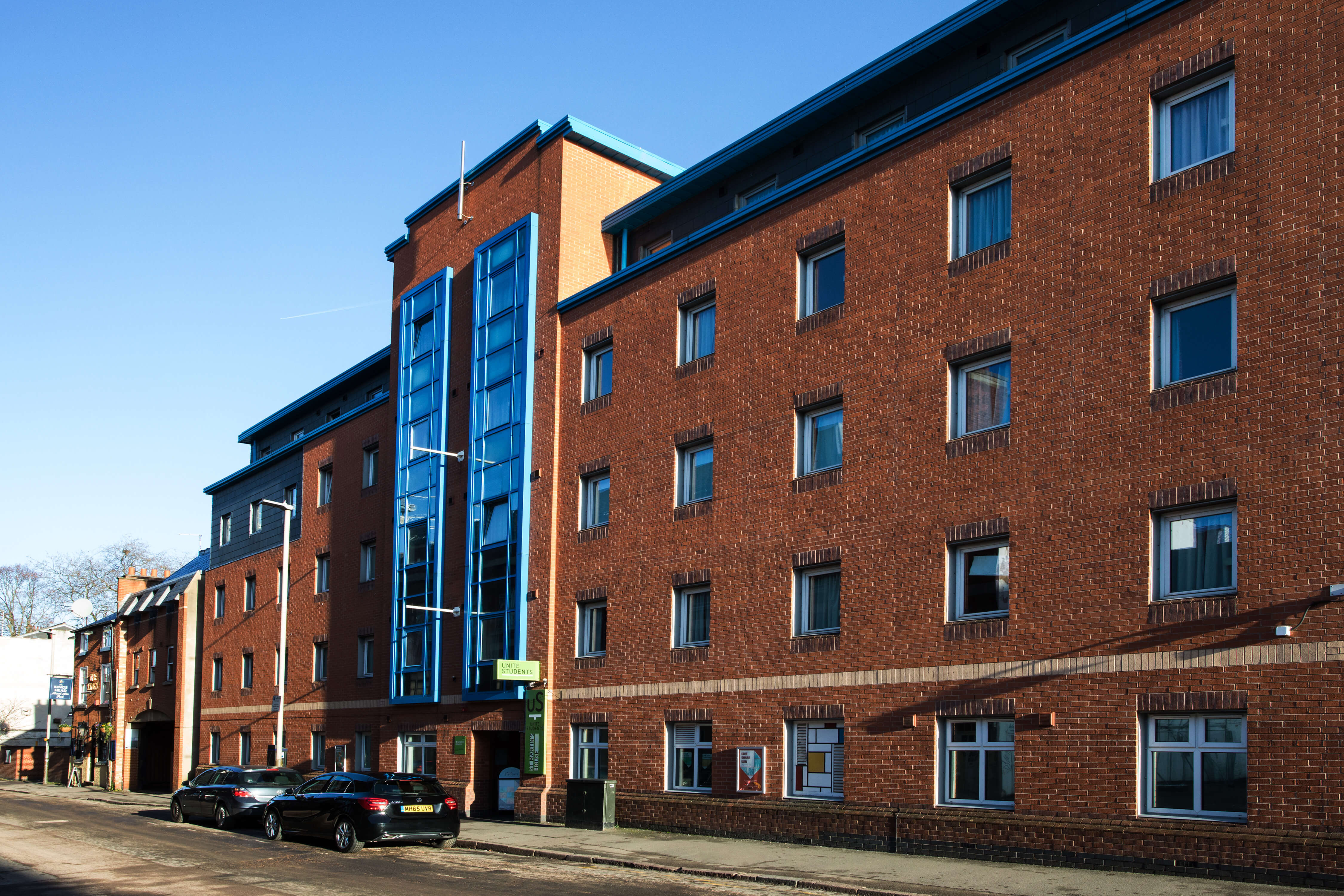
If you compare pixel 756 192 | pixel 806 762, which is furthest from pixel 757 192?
pixel 806 762

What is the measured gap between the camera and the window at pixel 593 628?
2802 cm

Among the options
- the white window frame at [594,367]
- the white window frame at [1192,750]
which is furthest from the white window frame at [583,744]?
the white window frame at [1192,750]

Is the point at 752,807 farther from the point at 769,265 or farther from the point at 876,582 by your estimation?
the point at 769,265

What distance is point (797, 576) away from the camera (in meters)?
23.3

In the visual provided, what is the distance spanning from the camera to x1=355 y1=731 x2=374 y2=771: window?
3675 cm

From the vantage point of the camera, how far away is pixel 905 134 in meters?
22.1

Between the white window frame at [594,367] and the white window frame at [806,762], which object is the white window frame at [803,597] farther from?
the white window frame at [594,367]

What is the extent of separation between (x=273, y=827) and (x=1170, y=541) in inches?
712

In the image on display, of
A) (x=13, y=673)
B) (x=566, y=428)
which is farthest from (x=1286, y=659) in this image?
(x=13, y=673)

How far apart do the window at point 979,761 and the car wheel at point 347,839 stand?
10.4 metres

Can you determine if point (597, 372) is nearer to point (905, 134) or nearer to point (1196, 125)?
point (905, 134)

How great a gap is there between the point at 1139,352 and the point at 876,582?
6.12 m

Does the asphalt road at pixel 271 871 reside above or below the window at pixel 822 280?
below

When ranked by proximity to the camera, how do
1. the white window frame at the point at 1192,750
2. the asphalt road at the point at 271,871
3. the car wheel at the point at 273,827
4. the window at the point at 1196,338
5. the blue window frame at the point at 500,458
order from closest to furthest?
the white window frame at the point at 1192,750 → the asphalt road at the point at 271,871 → the window at the point at 1196,338 → the car wheel at the point at 273,827 → the blue window frame at the point at 500,458
